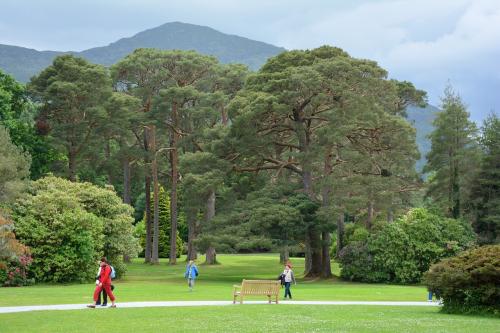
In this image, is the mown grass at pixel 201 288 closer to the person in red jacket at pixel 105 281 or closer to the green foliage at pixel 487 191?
the person in red jacket at pixel 105 281

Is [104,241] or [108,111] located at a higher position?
[108,111]

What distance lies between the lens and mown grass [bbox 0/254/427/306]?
28.2 metres

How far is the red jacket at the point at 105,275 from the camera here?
880 inches

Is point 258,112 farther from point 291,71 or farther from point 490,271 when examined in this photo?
point 490,271

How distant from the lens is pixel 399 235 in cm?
4409

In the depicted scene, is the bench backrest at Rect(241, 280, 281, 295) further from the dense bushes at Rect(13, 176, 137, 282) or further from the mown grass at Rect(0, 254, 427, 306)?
the dense bushes at Rect(13, 176, 137, 282)

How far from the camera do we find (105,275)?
22.4 meters

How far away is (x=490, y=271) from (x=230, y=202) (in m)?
28.2

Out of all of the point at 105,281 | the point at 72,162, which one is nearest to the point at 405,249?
the point at 105,281

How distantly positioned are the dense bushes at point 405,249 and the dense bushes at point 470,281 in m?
22.6

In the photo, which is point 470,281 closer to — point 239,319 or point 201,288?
point 239,319

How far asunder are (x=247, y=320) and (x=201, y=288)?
59.4 ft

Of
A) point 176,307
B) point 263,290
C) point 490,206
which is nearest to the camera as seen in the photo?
point 176,307

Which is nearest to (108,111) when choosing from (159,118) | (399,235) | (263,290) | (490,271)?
(159,118)
